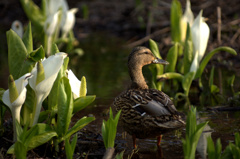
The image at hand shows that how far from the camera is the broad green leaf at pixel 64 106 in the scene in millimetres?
3121

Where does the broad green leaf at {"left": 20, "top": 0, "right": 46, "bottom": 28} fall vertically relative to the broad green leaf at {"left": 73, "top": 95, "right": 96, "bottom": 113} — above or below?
above

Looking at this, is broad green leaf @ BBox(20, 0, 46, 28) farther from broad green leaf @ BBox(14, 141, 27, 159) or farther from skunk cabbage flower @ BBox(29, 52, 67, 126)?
broad green leaf @ BBox(14, 141, 27, 159)

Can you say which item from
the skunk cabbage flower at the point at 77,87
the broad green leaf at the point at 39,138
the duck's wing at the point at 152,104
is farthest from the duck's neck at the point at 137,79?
the broad green leaf at the point at 39,138

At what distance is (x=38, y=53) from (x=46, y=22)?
3894 millimetres

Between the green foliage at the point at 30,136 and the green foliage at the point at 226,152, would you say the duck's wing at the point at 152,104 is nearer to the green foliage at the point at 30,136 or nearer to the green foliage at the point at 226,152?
the green foliage at the point at 226,152

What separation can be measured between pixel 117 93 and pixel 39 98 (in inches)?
98.9

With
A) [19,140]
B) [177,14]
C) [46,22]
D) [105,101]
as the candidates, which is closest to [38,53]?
[19,140]

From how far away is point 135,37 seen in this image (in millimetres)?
9555

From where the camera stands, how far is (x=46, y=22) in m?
6.99

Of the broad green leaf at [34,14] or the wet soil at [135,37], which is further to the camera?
the broad green leaf at [34,14]

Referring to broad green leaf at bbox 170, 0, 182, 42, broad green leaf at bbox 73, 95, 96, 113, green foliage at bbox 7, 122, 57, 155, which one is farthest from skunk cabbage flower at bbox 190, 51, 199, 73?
green foliage at bbox 7, 122, 57, 155

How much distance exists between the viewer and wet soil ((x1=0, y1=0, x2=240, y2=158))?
140 inches

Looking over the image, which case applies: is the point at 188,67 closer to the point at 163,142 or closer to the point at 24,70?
the point at 163,142

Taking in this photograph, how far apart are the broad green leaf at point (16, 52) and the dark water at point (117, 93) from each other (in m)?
1.08
